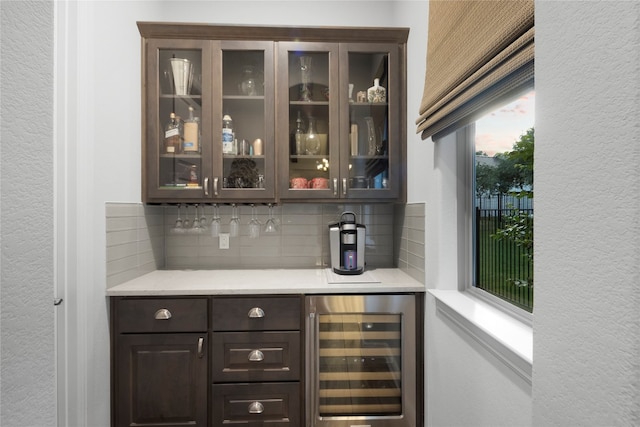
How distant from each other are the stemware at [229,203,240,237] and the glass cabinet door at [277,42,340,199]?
1.39ft

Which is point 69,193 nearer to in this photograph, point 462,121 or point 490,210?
point 462,121

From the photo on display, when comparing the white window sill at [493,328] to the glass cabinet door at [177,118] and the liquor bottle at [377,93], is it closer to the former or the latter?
the liquor bottle at [377,93]

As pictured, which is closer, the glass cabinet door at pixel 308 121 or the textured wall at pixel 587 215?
the textured wall at pixel 587 215

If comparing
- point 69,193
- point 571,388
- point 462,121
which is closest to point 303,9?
point 462,121

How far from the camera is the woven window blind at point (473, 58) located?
0.79 m

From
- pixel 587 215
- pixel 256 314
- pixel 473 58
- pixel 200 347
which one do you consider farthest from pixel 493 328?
pixel 200 347

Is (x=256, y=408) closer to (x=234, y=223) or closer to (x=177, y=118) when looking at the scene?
(x=234, y=223)

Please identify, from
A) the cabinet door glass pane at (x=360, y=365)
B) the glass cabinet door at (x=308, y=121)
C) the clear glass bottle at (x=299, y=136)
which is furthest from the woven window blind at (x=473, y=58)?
the cabinet door glass pane at (x=360, y=365)

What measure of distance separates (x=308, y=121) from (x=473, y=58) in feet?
3.58

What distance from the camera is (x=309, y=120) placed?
194cm

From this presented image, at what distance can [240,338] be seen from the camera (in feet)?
5.34

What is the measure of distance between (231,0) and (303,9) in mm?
486

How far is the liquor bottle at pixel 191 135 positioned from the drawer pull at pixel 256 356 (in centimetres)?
116

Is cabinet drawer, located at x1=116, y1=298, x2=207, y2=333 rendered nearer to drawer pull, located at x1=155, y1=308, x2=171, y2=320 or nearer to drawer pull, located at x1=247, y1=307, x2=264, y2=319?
drawer pull, located at x1=155, y1=308, x2=171, y2=320
